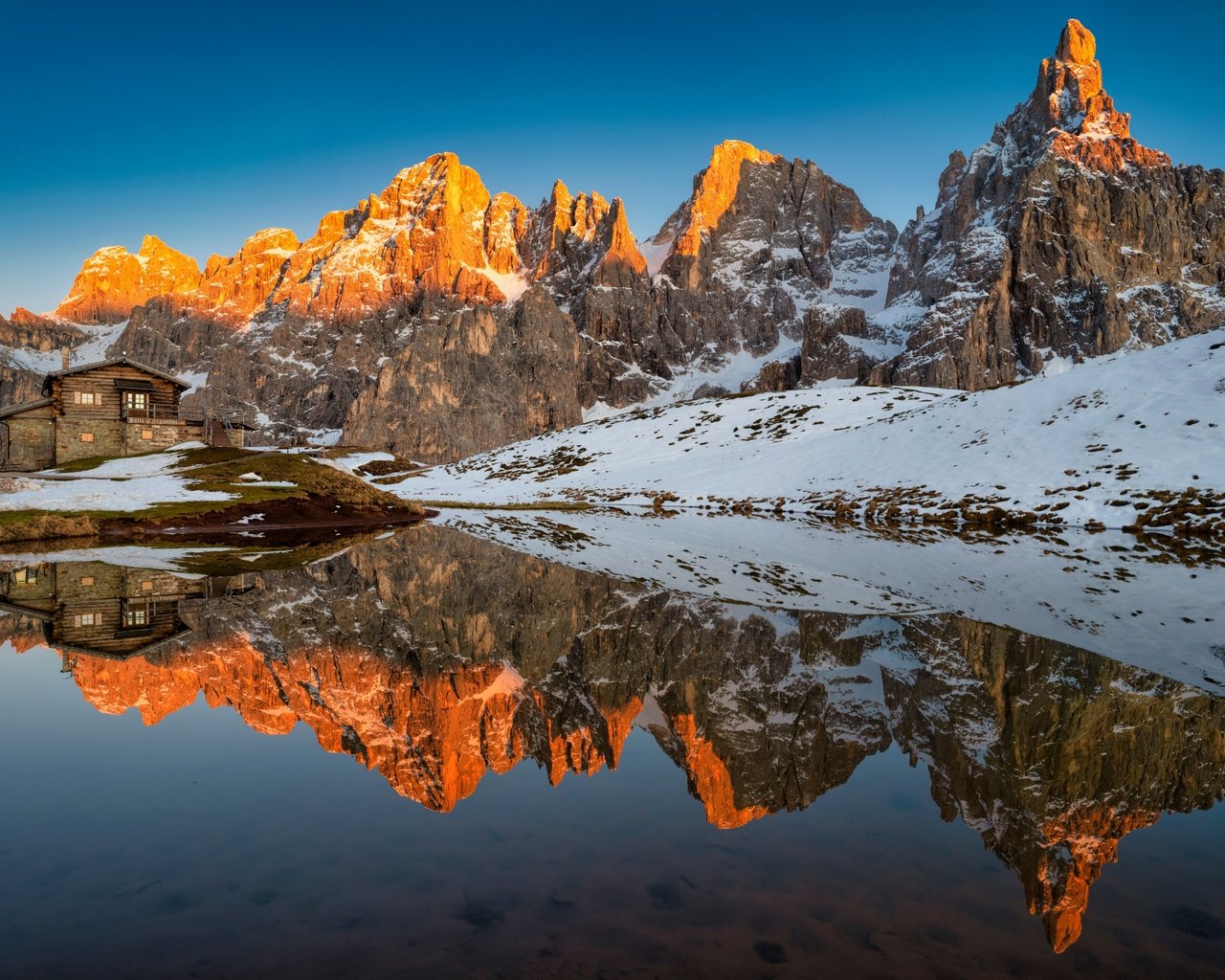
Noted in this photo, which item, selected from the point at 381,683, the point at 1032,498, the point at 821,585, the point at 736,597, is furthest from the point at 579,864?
the point at 1032,498

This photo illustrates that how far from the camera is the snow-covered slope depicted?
36.4 metres

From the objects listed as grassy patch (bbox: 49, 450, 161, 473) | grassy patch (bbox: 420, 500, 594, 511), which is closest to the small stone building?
grassy patch (bbox: 49, 450, 161, 473)

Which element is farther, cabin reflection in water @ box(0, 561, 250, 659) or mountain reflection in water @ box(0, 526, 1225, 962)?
cabin reflection in water @ box(0, 561, 250, 659)

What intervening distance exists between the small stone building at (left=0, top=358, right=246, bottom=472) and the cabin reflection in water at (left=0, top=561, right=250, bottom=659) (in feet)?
142

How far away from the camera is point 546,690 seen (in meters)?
9.75

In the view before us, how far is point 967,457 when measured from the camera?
1875 inches

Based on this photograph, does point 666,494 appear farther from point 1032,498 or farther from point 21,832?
point 21,832

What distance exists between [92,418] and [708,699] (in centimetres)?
6745

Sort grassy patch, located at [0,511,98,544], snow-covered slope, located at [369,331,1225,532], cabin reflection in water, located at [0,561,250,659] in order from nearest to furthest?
cabin reflection in water, located at [0,561,250,659] → grassy patch, located at [0,511,98,544] → snow-covered slope, located at [369,331,1225,532]

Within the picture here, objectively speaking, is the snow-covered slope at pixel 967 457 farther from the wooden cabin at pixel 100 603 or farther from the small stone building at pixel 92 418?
the wooden cabin at pixel 100 603

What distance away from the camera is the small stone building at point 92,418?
5938 centimetres

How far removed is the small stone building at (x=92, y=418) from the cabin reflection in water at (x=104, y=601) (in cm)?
4338

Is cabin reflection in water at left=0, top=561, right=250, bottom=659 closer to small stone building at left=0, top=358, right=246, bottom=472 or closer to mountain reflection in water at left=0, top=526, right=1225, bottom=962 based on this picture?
mountain reflection in water at left=0, top=526, right=1225, bottom=962

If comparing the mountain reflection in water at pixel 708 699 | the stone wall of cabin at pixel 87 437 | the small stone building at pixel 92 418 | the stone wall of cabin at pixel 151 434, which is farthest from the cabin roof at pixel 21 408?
the mountain reflection in water at pixel 708 699
